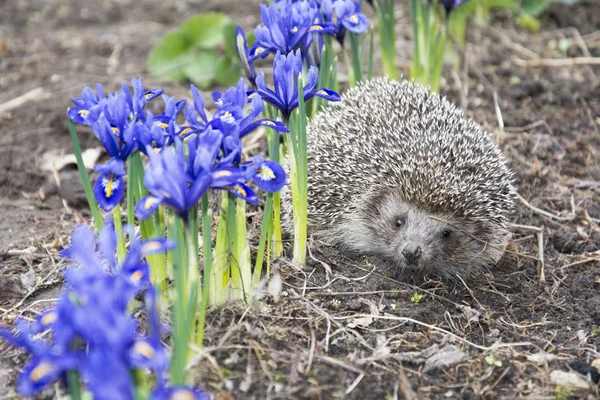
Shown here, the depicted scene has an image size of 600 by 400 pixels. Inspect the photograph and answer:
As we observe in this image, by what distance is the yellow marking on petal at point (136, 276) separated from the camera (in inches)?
134

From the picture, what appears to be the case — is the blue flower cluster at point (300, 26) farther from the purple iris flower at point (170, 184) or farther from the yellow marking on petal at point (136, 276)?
the yellow marking on petal at point (136, 276)

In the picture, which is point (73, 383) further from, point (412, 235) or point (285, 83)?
point (412, 235)

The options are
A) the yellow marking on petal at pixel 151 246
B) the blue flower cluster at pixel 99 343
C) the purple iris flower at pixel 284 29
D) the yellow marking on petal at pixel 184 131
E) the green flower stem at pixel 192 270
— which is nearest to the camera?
the blue flower cluster at pixel 99 343

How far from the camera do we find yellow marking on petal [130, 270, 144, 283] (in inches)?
134

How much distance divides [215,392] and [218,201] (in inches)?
83.2

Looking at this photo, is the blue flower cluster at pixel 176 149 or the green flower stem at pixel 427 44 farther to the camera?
the green flower stem at pixel 427 44

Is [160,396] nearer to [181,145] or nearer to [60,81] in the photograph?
[181,145]

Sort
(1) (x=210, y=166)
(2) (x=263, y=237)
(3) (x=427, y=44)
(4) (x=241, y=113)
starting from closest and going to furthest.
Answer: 1. (1) (x=210, y=166)
2. (4) (x=241, y=113)
3. (2) (x=263, y=237)
4. (3) (x=427, y=44)

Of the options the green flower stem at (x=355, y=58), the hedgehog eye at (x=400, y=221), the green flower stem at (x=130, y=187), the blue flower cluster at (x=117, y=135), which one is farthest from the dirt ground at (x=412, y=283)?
the green flower stem at (x=355, y=58)

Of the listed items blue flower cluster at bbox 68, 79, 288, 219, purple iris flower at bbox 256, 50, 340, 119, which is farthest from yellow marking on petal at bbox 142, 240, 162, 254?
purple iris flower at bbox 256, 50, 340, 119

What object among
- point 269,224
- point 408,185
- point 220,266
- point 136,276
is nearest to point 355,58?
point 408,185

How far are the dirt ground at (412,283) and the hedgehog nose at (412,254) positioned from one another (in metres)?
0.18

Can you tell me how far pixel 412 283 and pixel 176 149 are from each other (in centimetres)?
222

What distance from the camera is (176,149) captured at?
3807 mm
